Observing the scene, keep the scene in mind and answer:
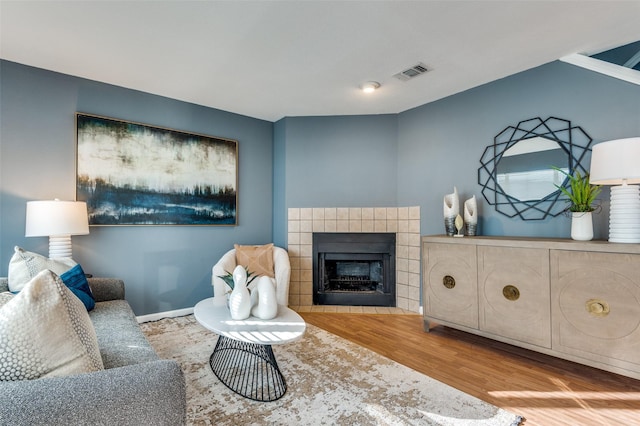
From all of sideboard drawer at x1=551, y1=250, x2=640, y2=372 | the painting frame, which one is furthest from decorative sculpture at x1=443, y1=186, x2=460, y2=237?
the painting frame

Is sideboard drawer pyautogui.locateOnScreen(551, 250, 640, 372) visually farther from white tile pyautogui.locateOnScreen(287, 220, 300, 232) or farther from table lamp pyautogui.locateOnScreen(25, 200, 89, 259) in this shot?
table lamp pyautogui.locateOnScreen(25, 200, 89, 259)

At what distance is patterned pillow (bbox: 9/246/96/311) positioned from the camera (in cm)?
193

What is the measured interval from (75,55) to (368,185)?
9.70 ft

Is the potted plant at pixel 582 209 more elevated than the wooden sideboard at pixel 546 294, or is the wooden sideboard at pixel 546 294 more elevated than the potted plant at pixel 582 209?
the potted plant at pixel 582 209

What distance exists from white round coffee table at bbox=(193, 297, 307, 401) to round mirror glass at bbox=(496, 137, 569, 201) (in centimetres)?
220

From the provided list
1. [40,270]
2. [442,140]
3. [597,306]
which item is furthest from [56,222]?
[597,306]

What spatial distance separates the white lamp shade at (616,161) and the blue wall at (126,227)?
10.5 ft

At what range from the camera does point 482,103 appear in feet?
9.96

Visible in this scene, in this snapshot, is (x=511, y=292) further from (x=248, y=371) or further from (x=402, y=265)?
(x=248, y=371)

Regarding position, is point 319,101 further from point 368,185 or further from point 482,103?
point 482,103

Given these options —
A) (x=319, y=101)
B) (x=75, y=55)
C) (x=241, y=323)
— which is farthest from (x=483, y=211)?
(x=75, y=55)

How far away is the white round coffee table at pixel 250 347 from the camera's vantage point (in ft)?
5.68

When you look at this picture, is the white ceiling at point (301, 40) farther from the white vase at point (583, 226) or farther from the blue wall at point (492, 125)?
the white vase at point (583, 226)

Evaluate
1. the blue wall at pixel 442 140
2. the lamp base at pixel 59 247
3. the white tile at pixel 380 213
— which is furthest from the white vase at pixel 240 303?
the white tile at pixel 380 213
